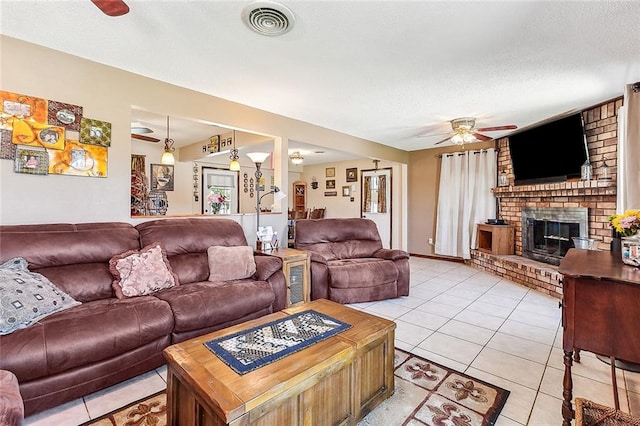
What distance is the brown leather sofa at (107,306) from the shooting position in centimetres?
153

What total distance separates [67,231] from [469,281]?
4.88 m

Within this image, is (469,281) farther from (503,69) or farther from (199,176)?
(199,176)

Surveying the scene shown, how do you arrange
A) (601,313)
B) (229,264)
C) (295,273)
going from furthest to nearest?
1. (295,273)
2. (229,264)
3. (601,313)

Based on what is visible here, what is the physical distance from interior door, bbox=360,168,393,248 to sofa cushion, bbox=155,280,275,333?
15.7 ft

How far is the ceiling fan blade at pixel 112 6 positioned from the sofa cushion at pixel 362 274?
2.87 m

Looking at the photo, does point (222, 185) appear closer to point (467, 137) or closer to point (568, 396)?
point (467, 137)

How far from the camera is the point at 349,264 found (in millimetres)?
3609

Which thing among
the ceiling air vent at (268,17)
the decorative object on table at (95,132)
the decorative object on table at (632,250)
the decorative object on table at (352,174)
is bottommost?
the decorative object on table at (632,250)

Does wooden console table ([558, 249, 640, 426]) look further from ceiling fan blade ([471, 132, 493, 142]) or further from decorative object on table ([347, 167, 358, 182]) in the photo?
decorative object on table ([347, 167, 358, 182])

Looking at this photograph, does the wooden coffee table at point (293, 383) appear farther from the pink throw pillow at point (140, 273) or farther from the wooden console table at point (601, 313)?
the pink throw pillow at point (140, 273)

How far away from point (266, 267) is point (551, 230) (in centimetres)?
425

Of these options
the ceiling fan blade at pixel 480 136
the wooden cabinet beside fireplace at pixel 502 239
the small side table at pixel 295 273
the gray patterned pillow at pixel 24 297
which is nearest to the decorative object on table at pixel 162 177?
the small side table at pixel 295 273

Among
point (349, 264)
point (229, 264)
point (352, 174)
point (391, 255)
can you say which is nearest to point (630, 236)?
point (391, 255)

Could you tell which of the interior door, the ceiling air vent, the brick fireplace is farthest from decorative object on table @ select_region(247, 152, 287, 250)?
the interior door
